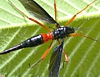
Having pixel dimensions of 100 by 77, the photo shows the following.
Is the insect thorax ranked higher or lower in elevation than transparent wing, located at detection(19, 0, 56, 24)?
lower

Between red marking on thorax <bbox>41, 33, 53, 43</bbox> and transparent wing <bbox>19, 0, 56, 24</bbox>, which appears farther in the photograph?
red marking on thorax <bbox>41, 33, 53, 43</bbox>

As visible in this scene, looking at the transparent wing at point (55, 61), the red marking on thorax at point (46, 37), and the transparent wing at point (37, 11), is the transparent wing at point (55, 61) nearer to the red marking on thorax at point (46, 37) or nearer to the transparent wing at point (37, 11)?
the red marking on thorax at point (46, 37)

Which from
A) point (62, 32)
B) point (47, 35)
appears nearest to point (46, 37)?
point (47, 35)

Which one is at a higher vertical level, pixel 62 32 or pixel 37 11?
pixel 37 11

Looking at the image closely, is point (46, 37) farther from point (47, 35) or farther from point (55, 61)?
point (55, 61)

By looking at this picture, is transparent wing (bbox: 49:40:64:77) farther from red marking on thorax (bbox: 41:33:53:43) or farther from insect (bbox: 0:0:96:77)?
red marking on thorax (bbox: 41:33:53:43)

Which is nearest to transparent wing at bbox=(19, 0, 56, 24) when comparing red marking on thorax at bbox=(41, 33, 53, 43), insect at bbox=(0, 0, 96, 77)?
Result: insect at bbox=(0, 0, 96, 77)
